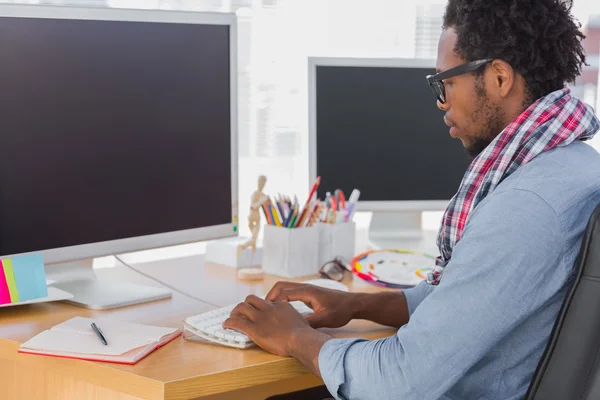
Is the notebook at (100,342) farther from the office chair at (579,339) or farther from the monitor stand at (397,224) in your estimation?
the monitor stand at (397,224)

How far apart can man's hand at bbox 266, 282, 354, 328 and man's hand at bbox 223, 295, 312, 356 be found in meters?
0.09

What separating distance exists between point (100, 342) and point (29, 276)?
27 centimetres

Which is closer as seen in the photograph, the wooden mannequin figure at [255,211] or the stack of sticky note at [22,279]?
the stack of sticky note at [22,279]

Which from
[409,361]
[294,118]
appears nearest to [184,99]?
Answer: [409,361]

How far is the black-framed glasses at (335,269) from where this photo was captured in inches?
67.9

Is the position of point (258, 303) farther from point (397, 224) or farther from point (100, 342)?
point (397, 224)

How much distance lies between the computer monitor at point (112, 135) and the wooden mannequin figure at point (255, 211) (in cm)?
9

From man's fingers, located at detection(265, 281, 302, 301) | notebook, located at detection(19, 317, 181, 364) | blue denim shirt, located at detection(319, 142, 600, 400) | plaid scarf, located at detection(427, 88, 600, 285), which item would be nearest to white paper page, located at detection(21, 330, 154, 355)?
Result: notebook, located at detection(19, 317, 181, 364)

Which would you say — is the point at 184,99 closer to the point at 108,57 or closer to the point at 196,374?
the point at 108,57

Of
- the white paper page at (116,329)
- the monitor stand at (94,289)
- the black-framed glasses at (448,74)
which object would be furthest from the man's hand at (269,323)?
the black-framed glasses at (448,74)

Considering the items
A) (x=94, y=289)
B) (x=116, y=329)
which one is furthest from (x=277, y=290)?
(x=94, y=289)

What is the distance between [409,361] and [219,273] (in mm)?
814

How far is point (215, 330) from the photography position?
4.09 ft

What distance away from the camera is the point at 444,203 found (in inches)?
83.0
